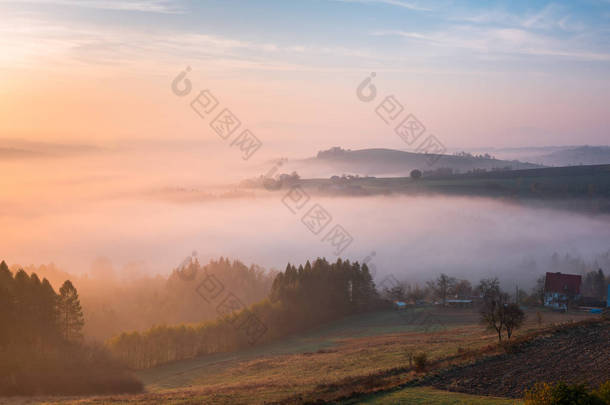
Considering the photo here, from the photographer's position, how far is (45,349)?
185 ft

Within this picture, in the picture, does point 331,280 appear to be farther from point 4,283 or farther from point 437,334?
point 4,283

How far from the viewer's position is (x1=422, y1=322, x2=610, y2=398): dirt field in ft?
114

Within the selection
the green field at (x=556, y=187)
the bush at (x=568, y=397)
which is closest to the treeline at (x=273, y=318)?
the bush at (x=568, y=397)

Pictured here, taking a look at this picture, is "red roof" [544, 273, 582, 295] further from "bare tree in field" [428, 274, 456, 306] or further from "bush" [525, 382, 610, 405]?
"bush" [525, 382, 610, 405]

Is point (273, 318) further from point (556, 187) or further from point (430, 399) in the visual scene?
point (556, 187)

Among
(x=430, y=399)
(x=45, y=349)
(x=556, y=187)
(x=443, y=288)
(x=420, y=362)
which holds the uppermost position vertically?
(x=556, y=187)

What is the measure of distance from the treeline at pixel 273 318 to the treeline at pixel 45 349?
10.1 meters

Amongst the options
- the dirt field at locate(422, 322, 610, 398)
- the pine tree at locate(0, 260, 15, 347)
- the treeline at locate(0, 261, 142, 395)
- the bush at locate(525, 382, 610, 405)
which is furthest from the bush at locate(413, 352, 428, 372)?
the pine tree at locate(0, 260, 15, 347)

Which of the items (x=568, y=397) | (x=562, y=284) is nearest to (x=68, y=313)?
(x=568, y=397)

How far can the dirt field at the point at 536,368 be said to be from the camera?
34656 mm

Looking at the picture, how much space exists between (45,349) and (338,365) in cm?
3148

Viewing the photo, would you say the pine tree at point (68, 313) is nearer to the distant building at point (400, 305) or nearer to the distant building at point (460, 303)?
the distant building at point (400, 305)

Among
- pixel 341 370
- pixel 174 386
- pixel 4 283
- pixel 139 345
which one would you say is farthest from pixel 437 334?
pixel 4 283

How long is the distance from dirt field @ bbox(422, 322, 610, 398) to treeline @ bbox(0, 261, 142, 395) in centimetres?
3406
